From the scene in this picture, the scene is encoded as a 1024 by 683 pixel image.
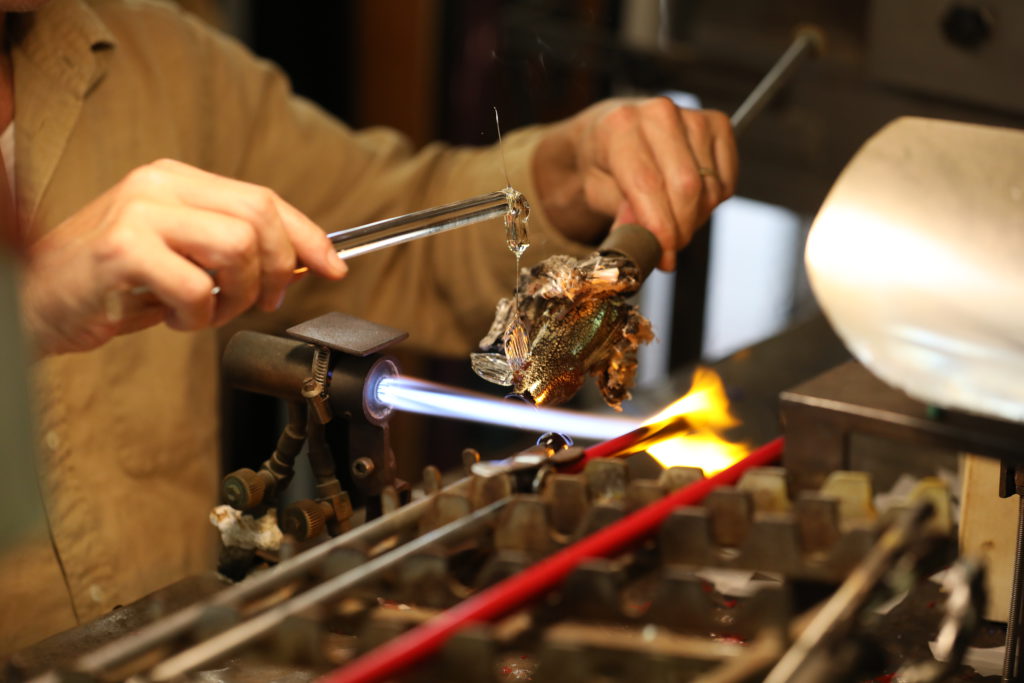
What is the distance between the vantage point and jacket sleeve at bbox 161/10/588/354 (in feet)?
5.22

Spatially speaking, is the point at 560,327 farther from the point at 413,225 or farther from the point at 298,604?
the point at 298,604

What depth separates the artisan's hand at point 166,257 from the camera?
84 centimetres

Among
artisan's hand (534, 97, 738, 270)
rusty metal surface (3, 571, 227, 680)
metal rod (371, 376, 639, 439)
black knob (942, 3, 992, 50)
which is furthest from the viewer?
black knob (942, 3, 992, 50)

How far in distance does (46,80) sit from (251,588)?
0.88m

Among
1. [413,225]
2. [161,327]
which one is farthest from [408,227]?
[161,327]

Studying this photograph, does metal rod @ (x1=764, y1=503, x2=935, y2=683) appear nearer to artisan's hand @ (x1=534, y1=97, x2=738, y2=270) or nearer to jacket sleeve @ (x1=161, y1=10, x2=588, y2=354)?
artisan's hand @ (x1=534, y1=97, x2=738, y2=270)

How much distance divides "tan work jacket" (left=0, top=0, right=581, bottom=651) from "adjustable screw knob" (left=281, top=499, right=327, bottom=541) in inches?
14.1

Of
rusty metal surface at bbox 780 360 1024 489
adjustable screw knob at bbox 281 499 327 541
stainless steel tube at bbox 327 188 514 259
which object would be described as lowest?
adjustable screw knob at bbox 281 499 327 541

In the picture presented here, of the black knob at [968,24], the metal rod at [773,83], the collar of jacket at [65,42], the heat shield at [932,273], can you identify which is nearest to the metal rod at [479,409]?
the heat shield at [932,273]

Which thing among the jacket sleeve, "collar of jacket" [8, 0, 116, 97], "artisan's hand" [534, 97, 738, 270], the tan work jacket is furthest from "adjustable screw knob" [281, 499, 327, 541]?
"collar of jacket" [8, 0, 116, 97]

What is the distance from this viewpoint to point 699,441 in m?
1.08

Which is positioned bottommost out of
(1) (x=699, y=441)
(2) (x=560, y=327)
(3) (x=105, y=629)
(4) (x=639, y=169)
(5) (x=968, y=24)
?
(3) (x=105, y=629)

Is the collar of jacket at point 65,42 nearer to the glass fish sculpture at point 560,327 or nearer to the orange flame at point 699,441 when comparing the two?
the glass fish sculpture at point 560,327

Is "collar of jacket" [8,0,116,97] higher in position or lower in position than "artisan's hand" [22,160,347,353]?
higher
